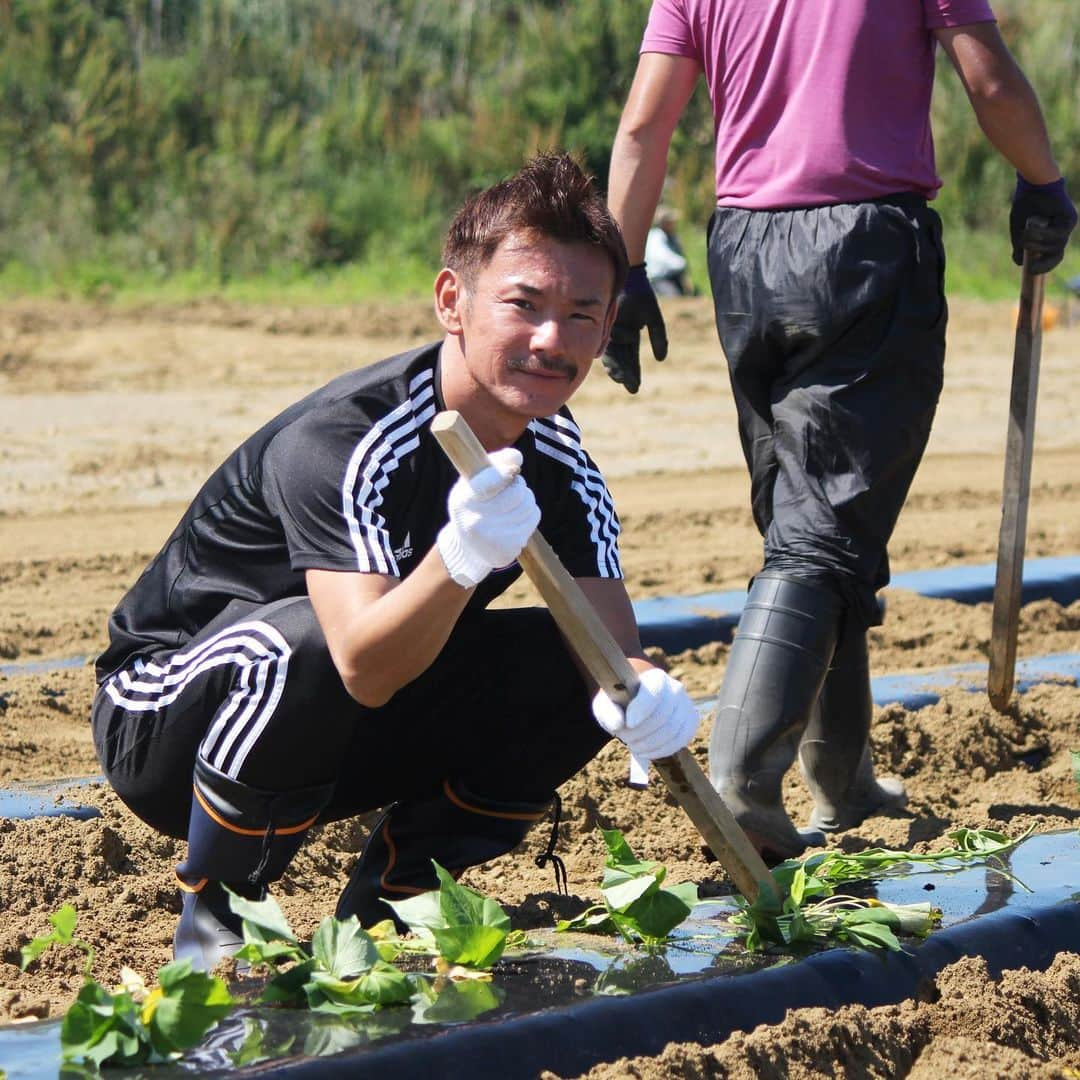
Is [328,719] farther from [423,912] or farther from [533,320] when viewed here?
[533,320]

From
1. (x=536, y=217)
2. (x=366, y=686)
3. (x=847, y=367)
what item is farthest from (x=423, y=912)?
(x=847, y=367)

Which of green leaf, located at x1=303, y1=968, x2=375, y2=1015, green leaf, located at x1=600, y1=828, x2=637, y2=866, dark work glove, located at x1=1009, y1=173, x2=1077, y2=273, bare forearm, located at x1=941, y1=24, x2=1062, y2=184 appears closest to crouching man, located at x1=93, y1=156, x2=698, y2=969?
green leaf, located at x1=600, y1=828, x2=637, y2=866

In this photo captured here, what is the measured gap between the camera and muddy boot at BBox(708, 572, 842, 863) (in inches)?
118

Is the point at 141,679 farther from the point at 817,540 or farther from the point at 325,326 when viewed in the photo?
the point at 325,326

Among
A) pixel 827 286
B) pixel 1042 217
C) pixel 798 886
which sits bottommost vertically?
pixel 798 886

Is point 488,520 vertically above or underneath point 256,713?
above

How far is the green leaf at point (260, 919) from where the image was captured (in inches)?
85.7

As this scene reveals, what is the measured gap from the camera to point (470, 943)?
2.31 metres

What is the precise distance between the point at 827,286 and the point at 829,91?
0.37 meters

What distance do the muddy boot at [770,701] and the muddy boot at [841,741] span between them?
217 millimetres

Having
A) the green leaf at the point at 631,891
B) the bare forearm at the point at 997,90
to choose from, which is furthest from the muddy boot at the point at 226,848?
the bare forearm at the point at 997,90

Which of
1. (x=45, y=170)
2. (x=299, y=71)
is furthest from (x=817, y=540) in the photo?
(x=299, y=71)

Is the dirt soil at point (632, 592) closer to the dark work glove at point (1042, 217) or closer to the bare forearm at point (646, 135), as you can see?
the dark work glove at point (1042, 217)

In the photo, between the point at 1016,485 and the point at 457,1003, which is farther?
the point at 1016,485
